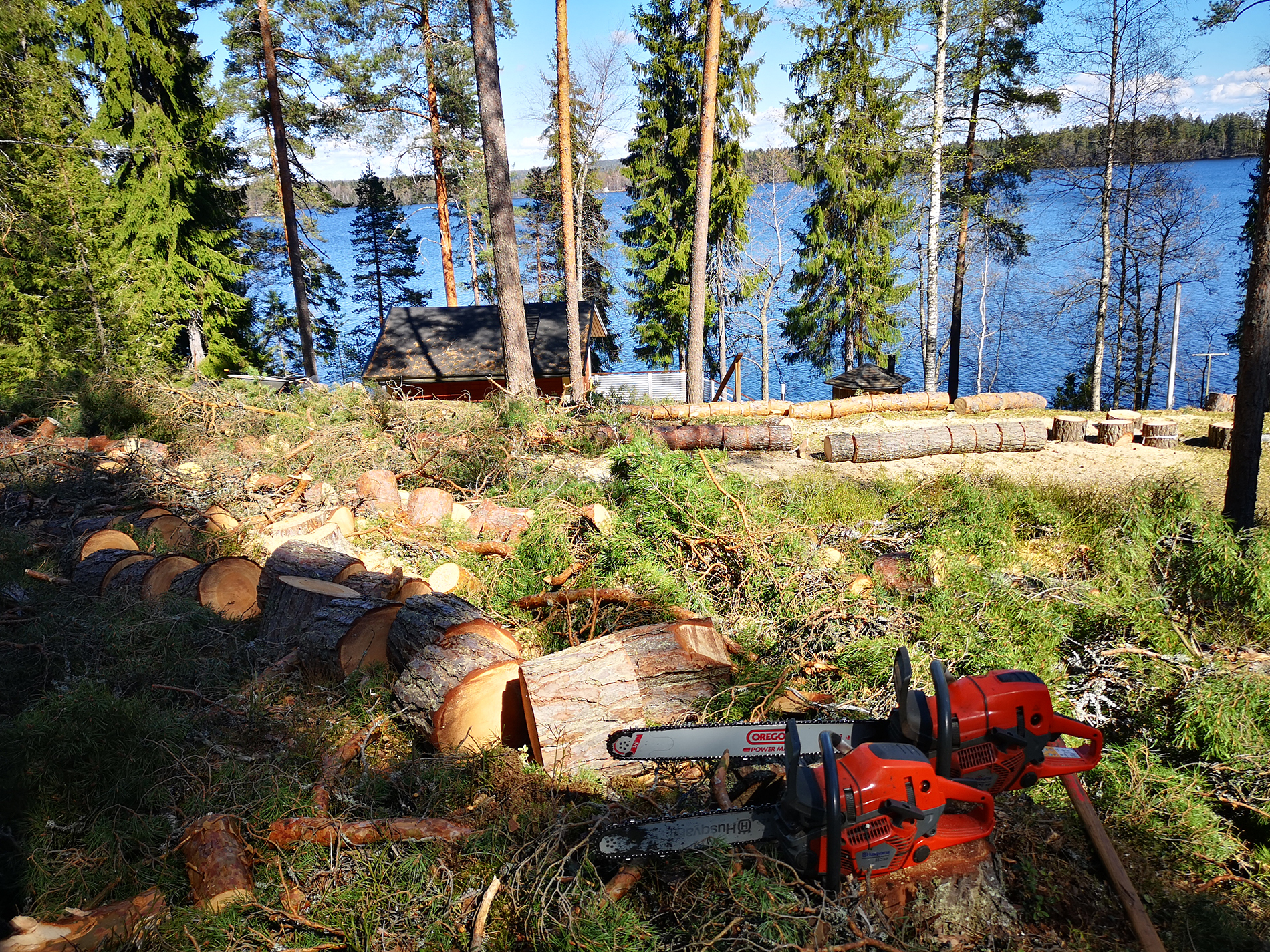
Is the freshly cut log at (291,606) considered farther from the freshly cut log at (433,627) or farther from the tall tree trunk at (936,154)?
the tall tree trunk at (936,154)

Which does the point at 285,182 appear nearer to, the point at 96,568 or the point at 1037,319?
the point at 96,568

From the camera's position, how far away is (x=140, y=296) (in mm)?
15195

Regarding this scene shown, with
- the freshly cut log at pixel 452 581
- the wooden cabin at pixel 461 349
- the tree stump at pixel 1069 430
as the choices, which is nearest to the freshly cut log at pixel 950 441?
the tree stump at pixel 1069 430

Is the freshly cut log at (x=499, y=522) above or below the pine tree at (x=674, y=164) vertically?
below

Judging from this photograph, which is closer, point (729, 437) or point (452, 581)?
point (452, 581)

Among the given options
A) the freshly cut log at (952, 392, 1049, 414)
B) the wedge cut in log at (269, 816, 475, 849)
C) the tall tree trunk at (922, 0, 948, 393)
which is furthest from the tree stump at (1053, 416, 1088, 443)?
the wedge cut in log at (269, 816, 475, 849)

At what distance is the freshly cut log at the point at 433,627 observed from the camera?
4414 millimetres

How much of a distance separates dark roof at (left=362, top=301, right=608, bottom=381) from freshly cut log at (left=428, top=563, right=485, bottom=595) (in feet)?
42.6

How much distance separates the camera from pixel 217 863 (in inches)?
117

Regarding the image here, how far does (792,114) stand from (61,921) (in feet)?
82.0

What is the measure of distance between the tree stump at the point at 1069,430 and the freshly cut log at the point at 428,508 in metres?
10.8

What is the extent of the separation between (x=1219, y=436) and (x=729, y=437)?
795cm

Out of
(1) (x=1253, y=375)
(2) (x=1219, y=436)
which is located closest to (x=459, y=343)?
(2) (x=1219, y=436)

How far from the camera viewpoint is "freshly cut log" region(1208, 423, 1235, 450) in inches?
443
